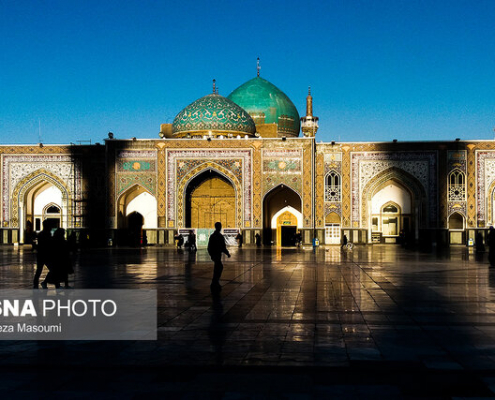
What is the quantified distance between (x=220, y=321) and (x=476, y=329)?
95.5 inches

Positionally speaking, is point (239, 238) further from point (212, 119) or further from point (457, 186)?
point (457, 186)

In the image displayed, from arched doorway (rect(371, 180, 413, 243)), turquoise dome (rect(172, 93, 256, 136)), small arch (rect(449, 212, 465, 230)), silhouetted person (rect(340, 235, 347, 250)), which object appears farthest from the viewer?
arched doorway (rect(371, 180, 413, 243))

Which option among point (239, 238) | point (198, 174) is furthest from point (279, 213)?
point (198, 174)

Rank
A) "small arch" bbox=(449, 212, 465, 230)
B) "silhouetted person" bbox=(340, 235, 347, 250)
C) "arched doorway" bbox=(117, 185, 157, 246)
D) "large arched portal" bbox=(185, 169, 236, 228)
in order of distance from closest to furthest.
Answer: "silhouetted person" bbox=(340, 235, 347, 250), "small arch" bbox=(449, 212, 465, 230), "large arched portal" bbox=(185, 169, 236, 228), "arched doorway" bbox=(117, 185, 157, 246)

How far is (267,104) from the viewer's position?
116 feet

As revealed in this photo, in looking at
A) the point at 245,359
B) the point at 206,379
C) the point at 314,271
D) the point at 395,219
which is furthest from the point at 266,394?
the point at 395,219

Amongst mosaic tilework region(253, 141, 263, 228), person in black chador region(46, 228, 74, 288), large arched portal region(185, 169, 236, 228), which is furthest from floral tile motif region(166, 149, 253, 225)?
person in black chador region(46, 228, 74, 288)

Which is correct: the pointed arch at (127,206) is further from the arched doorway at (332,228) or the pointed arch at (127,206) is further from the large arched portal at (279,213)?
the arched doorway at (332,228)

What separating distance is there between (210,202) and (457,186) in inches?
450

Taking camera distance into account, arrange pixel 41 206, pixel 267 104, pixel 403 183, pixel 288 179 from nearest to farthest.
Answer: pixel 288 179 < pixel 403 183 < pixel 41 206 < pixel 267 104

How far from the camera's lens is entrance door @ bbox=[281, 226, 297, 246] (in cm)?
3180

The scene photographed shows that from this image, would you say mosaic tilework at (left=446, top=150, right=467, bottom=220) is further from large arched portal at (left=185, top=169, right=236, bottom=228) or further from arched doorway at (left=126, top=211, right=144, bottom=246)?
arched doorway at (left=126, top=211, right=144, bottom=246)

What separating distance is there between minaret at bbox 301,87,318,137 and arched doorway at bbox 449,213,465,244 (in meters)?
9.46

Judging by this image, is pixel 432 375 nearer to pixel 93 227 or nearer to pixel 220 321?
pixel 220 321
